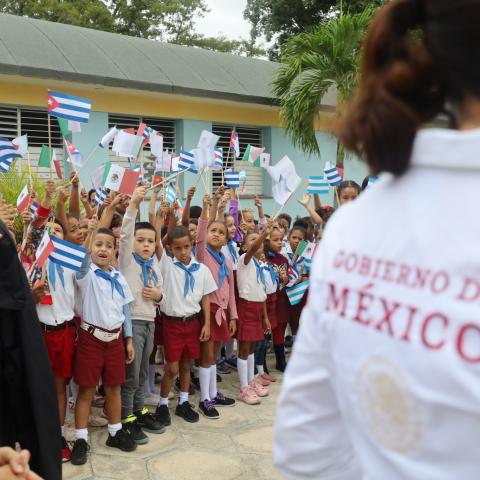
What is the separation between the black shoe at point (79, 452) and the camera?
368 centimetres

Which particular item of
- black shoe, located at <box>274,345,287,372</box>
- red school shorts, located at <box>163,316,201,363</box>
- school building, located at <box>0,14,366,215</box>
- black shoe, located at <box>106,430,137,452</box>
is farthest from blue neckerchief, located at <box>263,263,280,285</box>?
school building, located at <box>0,14,366,215</box>

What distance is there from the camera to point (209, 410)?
183 inches

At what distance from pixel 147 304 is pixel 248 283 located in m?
1.24

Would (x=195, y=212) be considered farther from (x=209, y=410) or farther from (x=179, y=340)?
(x=209, y=410)

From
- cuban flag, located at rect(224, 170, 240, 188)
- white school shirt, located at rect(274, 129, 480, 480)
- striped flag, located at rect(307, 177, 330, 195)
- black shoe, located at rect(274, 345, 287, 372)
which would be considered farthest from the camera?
cuban flag, located at rect(224, 170, 240, 188)

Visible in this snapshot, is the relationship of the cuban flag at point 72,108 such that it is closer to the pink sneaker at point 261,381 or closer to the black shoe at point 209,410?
the black shoe at point 209,410

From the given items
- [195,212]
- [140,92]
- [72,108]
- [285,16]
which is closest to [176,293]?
[72,108]

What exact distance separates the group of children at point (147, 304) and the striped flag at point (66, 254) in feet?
0.41

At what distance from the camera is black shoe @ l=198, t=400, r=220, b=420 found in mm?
4609

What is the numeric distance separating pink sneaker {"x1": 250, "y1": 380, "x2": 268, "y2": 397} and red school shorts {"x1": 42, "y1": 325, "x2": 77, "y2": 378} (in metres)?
1.90

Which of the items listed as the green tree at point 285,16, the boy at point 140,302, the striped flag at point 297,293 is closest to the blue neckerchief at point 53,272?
the boy at point 140,302

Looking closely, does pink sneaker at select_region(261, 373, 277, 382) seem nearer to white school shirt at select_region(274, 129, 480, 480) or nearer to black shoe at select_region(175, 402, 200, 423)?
black shoe at select_region(175, 402, 200, 423)

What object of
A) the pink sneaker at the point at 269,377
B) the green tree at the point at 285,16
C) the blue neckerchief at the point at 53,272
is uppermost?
the green tree at the point at 285,16

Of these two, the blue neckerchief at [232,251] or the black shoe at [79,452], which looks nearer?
the black shoe at [79,452]
